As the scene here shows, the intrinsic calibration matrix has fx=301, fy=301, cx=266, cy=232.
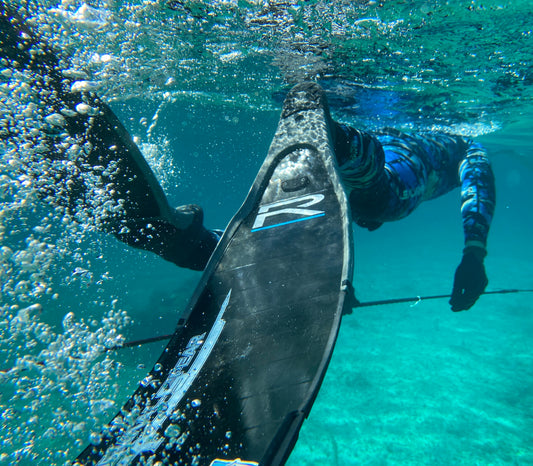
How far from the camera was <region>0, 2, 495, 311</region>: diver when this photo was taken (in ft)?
9.93

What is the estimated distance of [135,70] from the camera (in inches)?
385

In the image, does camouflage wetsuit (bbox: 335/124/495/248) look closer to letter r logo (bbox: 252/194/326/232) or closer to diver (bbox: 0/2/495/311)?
diver (bbox: 0/2/495/311)

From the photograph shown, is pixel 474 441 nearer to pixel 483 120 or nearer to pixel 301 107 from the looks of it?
pixel 301 107

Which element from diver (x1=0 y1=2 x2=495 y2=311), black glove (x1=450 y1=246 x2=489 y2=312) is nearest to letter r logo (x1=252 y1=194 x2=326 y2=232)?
diver (x1=0 y1=2 x2=495 y2=311)

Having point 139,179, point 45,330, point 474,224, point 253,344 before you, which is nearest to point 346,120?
point 474,224

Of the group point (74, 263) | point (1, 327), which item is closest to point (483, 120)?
point (1, 327)

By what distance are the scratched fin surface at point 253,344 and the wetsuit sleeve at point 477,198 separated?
2.29 metres

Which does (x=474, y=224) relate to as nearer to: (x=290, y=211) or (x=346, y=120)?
(x=290, y=211)

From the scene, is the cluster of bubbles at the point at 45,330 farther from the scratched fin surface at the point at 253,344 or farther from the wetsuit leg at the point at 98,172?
the scratched fin surface at the point at 253,344

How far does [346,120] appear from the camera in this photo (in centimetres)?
1406

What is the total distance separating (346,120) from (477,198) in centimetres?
1093

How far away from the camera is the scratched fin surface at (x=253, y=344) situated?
1.77 metres

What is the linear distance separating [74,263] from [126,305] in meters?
34.2

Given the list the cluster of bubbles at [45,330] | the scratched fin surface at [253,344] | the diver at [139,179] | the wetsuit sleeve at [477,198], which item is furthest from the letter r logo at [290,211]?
the wetsuit sleeve at [477,198]
